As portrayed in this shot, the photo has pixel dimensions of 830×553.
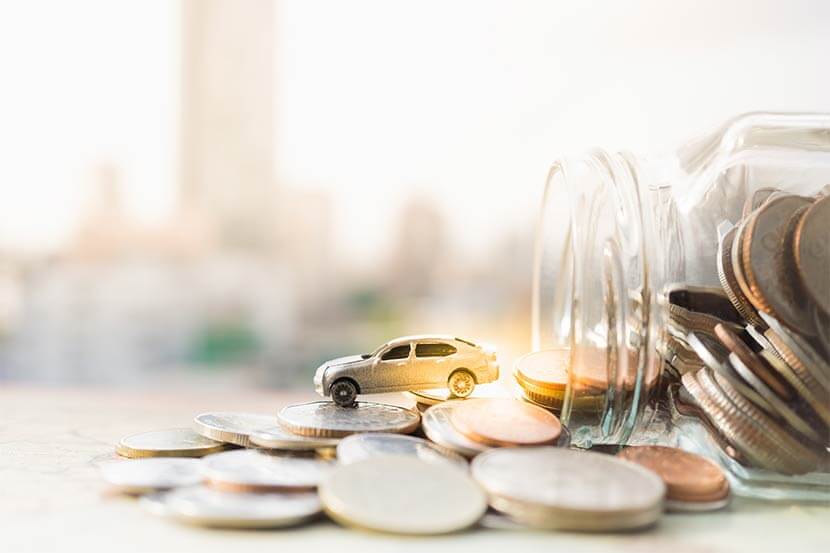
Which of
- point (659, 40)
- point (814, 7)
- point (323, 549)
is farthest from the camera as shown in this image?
point (659, 40)

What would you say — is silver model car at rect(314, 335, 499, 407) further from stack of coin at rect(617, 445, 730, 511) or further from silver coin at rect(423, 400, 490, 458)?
stack of coin at rect(617, 445, 730, 511)

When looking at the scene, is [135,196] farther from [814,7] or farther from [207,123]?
[814,7]

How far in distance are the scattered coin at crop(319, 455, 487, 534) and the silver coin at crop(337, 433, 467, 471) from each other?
0.03m

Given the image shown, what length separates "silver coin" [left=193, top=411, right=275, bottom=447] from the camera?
0.80 meters

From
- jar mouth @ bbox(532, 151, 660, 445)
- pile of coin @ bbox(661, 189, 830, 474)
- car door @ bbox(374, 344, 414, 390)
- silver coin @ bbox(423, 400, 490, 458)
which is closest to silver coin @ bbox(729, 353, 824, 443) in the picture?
pile of coin @ bbox(661, 189, 830, 474)

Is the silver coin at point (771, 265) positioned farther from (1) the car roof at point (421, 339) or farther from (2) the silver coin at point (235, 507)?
(2) the silver coin at point (235, 507)

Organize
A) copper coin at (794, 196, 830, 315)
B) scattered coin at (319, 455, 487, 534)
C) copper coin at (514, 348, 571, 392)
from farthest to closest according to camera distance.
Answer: copper coin at (514, 348, 571, 392), copper coin at (794, 196, 830, 315), scattered coin at (319, 455, 487, 534)

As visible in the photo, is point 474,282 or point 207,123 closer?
point 474,282

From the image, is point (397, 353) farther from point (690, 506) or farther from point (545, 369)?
point (690, 506)

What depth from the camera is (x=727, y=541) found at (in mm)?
Answer: 622

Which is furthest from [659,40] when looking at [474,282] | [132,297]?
[132,297]

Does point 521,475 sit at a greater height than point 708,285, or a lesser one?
lesser

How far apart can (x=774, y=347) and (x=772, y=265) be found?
7 cm

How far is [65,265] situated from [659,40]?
1993 millimetres
